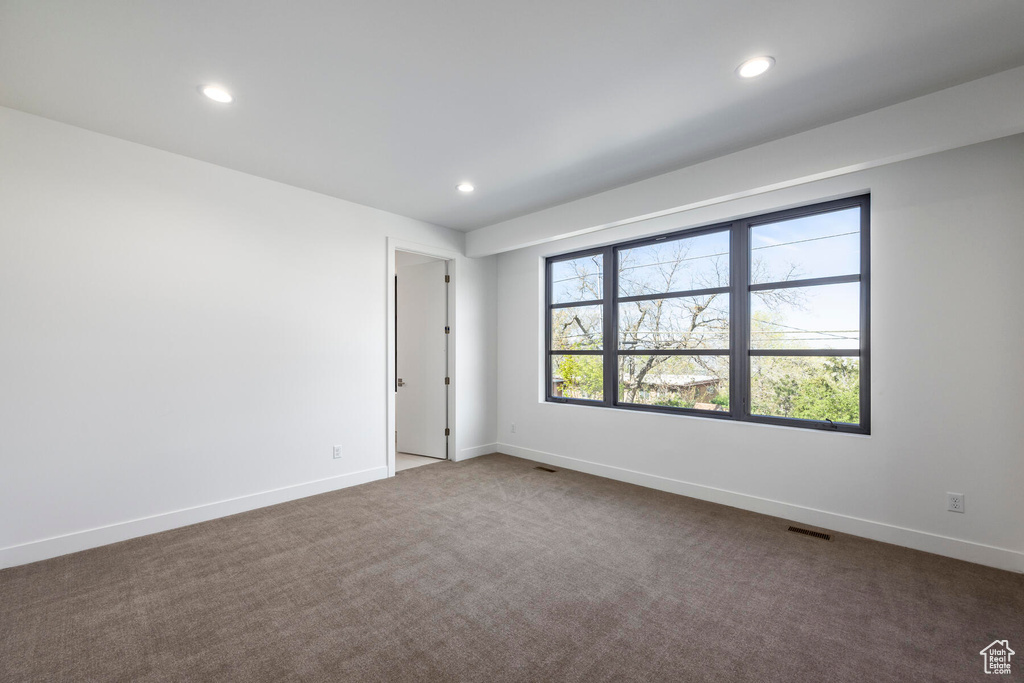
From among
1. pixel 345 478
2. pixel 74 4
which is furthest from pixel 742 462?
pixel 74 4

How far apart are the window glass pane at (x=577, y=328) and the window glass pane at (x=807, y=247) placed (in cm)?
164

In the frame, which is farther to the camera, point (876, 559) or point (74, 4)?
point (876, 559)

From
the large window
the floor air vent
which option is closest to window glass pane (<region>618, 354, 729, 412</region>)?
the large window

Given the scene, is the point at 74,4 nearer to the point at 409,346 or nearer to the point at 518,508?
the point at 518,508

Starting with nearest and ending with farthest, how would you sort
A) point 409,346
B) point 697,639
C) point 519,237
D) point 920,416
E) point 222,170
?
point 697,639
point 920,416
point 222,170
point 519,237
point 409,346

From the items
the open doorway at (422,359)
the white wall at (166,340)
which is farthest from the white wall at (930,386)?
the white wall at (166,340)

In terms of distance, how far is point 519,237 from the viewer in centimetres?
488

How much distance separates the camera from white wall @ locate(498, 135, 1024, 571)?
2.66 m

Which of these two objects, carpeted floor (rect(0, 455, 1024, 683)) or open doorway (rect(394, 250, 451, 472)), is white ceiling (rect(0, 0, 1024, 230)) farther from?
carpeted floor (rect(0, 455, 1024, 683))

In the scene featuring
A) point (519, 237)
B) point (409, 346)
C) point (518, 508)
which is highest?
point (519, 237)

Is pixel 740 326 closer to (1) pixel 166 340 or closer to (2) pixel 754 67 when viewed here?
(2) pixel 754 67

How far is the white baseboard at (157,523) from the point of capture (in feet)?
8.93

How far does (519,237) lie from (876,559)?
3.91 m

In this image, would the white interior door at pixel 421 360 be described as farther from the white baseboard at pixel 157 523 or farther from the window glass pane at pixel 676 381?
the window glass pane at pixel 676 381
